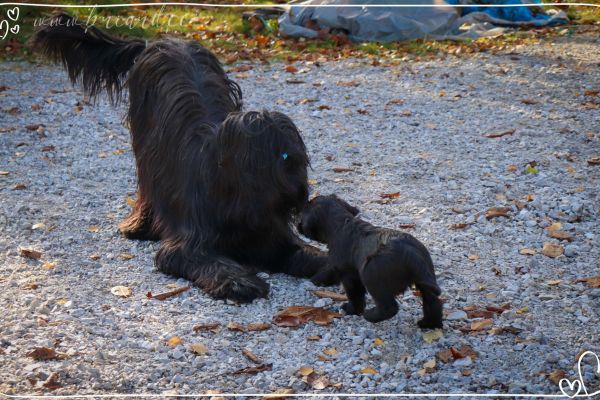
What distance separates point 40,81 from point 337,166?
5108 millimetres

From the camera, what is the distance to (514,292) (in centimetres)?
542

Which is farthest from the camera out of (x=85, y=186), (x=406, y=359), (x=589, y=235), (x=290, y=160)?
(x=85, y=186)

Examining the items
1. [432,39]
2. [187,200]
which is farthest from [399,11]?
[187,200]

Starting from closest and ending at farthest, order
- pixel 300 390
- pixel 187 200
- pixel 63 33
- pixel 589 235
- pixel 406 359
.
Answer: pixel 300 390 < pixel 406 359 < pixel 187 200 < pixel 589 235 < pixel 63 33

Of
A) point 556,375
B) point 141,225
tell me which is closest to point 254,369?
point 556,375

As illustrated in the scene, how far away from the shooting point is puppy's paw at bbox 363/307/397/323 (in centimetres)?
480

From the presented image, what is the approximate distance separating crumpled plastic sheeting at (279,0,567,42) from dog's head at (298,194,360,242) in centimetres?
804

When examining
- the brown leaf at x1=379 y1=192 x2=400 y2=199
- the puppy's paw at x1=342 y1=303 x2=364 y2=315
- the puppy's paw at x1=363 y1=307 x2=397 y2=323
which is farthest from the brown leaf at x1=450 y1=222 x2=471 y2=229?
the puppy's paw at x1=363 y1=307 x2=397 y2=323

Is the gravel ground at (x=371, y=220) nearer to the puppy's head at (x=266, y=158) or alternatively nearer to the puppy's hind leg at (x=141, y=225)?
the puppy's hind leg at (x=141, y=225)

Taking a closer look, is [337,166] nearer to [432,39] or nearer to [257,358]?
[257,358]

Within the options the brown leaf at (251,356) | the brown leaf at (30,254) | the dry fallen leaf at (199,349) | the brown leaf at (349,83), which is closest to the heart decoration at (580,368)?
the brown leaf at (251,356)

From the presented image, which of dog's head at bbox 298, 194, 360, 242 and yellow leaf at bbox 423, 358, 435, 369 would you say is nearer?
yellow leaf at bbox 423, 358, 435, 369

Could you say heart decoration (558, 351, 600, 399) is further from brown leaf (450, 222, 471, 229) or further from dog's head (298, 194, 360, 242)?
brown leaf (450, 222, 471, 229)

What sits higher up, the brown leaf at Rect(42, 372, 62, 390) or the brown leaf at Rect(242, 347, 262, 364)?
the brown leaf at Rect(42, 372, 62, 390)
